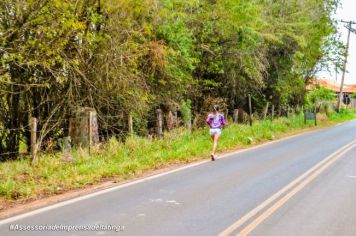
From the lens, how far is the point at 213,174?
39.9 ft

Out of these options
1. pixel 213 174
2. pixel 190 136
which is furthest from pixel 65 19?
pixel 190 136

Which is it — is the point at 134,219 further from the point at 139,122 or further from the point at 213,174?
the point at 139,122

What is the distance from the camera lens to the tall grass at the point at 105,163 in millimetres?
9680

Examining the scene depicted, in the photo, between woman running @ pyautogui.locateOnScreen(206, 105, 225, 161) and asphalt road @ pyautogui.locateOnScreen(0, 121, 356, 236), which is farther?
woman running @ pyautogui.locateOnScreen(206, 105, 225, 161)

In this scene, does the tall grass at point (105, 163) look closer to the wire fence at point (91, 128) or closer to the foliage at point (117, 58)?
the wire fence at point (91, 128)

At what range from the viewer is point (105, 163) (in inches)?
496

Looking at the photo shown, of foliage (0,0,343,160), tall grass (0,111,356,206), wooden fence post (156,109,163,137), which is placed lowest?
tall grass (0,111,356,206)

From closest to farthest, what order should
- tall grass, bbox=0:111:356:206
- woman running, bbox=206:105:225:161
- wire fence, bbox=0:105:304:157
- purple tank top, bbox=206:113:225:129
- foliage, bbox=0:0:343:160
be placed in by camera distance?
tall grass, bbox=0:111:356:206 → foliage, bbox=0:0:343:160 → wire fence, bbox=0:105:304:157 → woman running, bbox=206:105:225:161 → purple tank top, bbox=206:113:225:129

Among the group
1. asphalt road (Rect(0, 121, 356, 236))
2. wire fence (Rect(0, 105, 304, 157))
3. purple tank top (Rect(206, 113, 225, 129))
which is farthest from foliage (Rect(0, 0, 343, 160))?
asphalt road (Rect(0, 121, 356, 236))

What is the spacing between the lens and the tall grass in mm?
9680

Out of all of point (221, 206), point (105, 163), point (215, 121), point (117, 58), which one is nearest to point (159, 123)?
point (215, 121)

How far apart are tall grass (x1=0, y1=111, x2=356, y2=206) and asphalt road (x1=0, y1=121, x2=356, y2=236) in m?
0.98

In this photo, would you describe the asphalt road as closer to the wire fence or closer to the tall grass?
the tall grass

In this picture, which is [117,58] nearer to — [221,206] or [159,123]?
[159,123]
